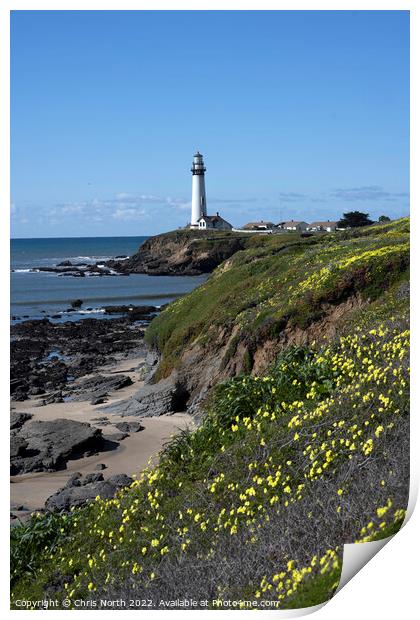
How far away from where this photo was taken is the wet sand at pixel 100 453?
50.0 ft

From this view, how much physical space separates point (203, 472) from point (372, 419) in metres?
2.27

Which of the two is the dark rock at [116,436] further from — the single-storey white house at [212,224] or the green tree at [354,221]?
the single-storey white house at [212,224]

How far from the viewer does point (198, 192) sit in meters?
25.2

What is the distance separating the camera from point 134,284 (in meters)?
52.7

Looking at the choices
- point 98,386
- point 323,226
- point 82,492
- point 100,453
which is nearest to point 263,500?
point 82,492

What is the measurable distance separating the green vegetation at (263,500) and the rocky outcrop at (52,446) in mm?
6179

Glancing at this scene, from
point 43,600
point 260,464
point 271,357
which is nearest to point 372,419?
point 260,464

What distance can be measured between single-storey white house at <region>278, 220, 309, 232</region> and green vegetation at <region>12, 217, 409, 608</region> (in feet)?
76.0

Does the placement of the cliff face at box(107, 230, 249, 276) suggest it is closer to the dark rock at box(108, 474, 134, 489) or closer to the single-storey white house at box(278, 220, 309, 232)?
the single-storey white house at box(278, 220, 309, 232)

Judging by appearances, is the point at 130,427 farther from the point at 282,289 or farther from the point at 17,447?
the point at 282,289

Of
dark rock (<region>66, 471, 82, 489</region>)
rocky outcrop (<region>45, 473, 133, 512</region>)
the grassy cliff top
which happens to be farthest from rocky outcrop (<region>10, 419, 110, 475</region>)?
the grassy cliff top

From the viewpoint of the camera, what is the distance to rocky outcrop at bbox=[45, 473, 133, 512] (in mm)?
13320
